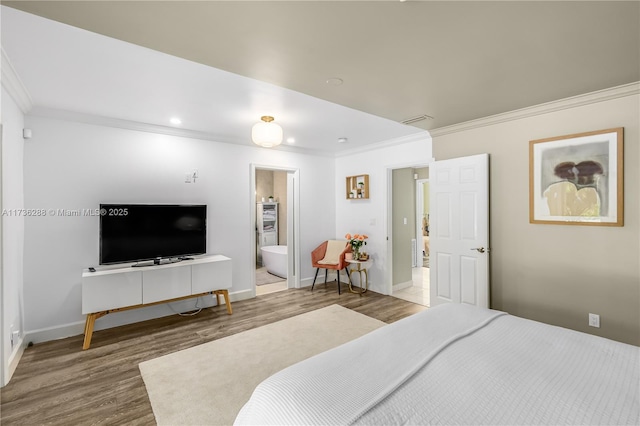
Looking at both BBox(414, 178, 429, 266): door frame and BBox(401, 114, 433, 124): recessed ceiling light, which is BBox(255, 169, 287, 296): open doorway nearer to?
BBox(414, 178, 429, 266): door frame

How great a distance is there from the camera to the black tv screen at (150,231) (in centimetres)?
342

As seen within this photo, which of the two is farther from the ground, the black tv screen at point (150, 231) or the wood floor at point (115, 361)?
the black tv screen at point (150, 231)

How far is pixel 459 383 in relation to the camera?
1282 millimetres

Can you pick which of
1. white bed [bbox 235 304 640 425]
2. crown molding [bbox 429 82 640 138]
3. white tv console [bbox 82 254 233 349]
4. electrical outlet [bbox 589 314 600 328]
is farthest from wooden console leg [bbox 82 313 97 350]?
electrical outlet [bbox 589 314 600 328]

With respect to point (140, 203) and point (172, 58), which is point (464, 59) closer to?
point (172, 58)

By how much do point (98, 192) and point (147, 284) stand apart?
1251 mm

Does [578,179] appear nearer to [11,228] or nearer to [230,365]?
[230,365]

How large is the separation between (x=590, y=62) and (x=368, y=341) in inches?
93.8

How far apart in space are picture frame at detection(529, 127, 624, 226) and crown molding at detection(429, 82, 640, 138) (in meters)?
0.28

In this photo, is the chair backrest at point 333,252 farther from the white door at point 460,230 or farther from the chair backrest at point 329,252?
the white door at point 460,230

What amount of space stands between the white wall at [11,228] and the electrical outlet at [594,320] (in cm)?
488

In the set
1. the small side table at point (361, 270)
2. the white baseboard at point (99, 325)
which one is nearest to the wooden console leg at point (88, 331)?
the white baseboard at point (99, 325)

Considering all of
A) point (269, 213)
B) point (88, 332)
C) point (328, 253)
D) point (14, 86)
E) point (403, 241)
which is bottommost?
point (88, 332)

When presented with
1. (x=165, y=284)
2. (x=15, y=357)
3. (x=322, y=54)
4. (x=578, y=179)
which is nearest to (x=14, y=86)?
(x=165, y=284)
